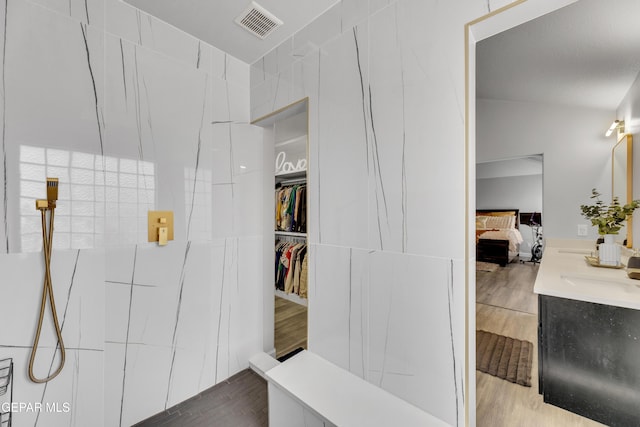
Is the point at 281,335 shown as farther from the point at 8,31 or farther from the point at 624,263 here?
the point at 624,263

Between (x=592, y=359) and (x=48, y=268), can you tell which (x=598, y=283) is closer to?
(x=592, y=359)

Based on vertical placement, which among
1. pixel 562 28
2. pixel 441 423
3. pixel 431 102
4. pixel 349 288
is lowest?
pixel 441 423

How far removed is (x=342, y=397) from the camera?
45.4 inches

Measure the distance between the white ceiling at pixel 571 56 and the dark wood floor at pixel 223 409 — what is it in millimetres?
3116

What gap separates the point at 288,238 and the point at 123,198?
7.03 feet

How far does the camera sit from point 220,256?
1810 mm

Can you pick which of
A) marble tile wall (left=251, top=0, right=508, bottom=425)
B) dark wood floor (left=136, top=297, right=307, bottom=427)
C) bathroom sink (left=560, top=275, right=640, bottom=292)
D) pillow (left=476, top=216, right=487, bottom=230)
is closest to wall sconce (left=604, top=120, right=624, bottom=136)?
bathroom sink (left=560, top=275, right=640, bottom=292)

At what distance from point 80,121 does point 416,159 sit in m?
1.69

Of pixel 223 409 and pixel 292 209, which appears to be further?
pixel 292 209

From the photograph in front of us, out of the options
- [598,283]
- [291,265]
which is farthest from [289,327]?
[598,283]

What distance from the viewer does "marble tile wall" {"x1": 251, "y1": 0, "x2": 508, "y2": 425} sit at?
988 millimetres

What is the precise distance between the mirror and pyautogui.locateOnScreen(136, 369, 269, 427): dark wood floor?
3256 millimetres

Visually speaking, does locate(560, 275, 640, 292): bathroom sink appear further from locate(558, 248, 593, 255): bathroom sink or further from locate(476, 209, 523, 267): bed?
locate(476, 209, 523, 267): bed

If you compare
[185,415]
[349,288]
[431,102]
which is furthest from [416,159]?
[185,415]
